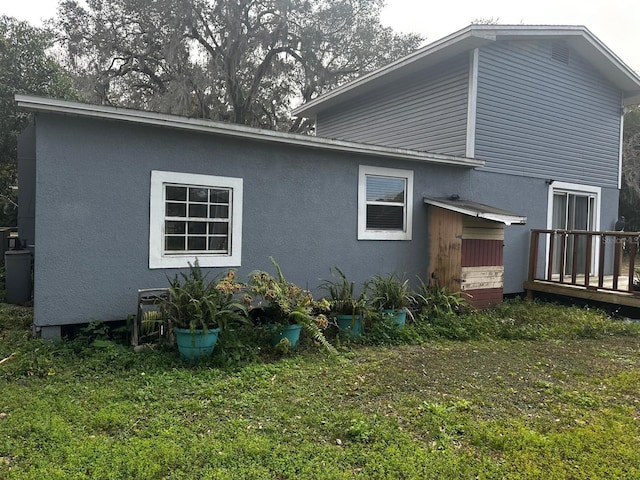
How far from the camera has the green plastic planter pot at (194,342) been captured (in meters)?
4.46

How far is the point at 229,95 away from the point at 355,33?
551 centimetres

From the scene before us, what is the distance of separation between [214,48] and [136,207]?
12284mm

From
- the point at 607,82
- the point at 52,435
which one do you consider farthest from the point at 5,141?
the point at 607,82

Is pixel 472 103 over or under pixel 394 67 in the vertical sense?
under

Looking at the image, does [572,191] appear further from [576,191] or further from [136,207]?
[136,207]

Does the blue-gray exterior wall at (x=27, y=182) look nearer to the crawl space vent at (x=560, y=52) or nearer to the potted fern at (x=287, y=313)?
the potted fern at (x=287, y=313)

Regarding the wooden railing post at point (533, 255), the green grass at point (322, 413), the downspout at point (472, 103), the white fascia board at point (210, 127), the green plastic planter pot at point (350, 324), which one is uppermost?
the downspout at point (472, 103)

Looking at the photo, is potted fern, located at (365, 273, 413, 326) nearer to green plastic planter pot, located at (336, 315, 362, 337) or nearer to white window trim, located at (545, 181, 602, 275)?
green plastic planter pot, located at (336, 315, 362, 337)

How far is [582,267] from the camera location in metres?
10.2

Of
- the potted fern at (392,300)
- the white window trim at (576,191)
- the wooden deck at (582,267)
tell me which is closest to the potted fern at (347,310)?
the potted fern at (392,300)

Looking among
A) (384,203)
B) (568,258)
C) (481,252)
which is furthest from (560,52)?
(384,203)

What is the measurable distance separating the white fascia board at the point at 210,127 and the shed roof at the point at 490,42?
223 cm

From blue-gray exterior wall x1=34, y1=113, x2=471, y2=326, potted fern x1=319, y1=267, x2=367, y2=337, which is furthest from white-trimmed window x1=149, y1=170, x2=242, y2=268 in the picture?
potted fern x1=319, y1=267, x2=367, y2=337

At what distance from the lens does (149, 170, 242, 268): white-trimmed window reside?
5480mm
